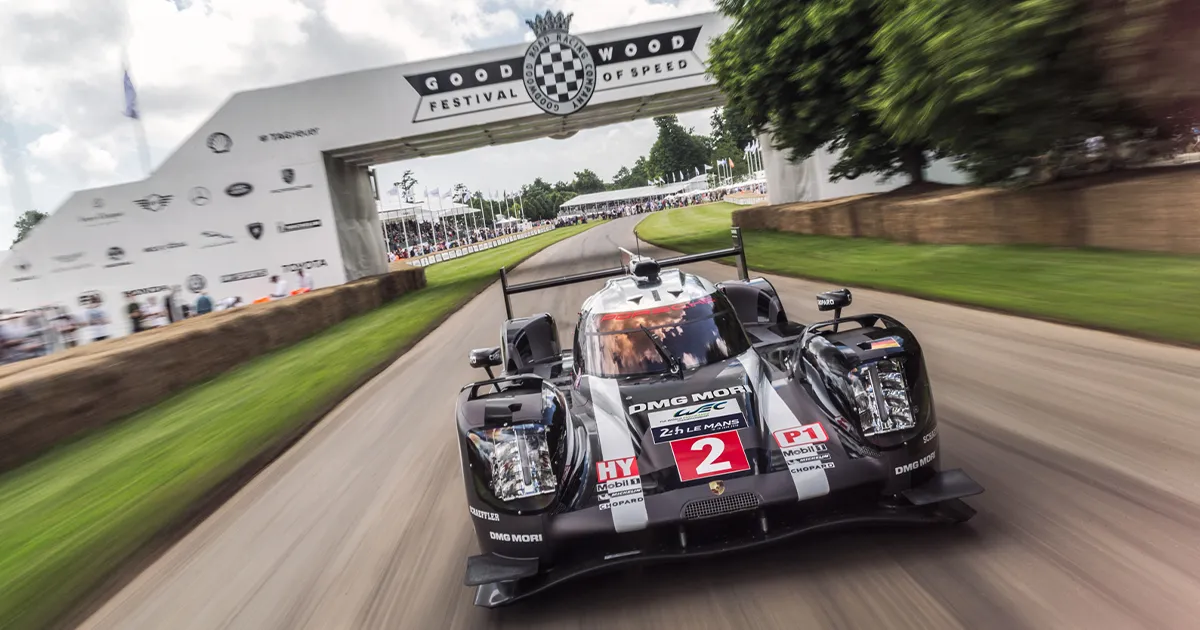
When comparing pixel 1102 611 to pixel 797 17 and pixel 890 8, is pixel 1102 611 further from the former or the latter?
pixel 797 17

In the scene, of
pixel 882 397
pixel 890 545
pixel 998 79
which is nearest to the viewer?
pixel 890 545

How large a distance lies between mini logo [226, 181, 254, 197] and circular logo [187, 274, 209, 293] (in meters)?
3.07

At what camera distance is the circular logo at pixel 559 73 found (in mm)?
23141

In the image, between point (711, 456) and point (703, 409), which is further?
point (703, 409)

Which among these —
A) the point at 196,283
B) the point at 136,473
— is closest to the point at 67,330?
the point at 196,283

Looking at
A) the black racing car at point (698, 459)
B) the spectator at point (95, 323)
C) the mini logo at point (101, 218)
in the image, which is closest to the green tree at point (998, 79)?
the black racing car at point (698, 459)

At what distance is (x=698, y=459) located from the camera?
150 inches

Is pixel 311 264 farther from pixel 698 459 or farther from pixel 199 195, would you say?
pixel 698 459

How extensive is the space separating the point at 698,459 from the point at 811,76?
63.3 ft

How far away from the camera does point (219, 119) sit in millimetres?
24281

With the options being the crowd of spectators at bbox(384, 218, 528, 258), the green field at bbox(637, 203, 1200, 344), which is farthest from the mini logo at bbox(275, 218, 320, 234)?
the crowd of spectators at bbox(384, 218, 528, 258)

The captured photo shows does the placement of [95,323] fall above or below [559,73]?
below

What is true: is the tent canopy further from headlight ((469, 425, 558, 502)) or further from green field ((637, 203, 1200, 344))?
headlight ((469, 425, 558, 502))

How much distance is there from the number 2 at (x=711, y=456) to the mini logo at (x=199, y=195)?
25222 millimetres
